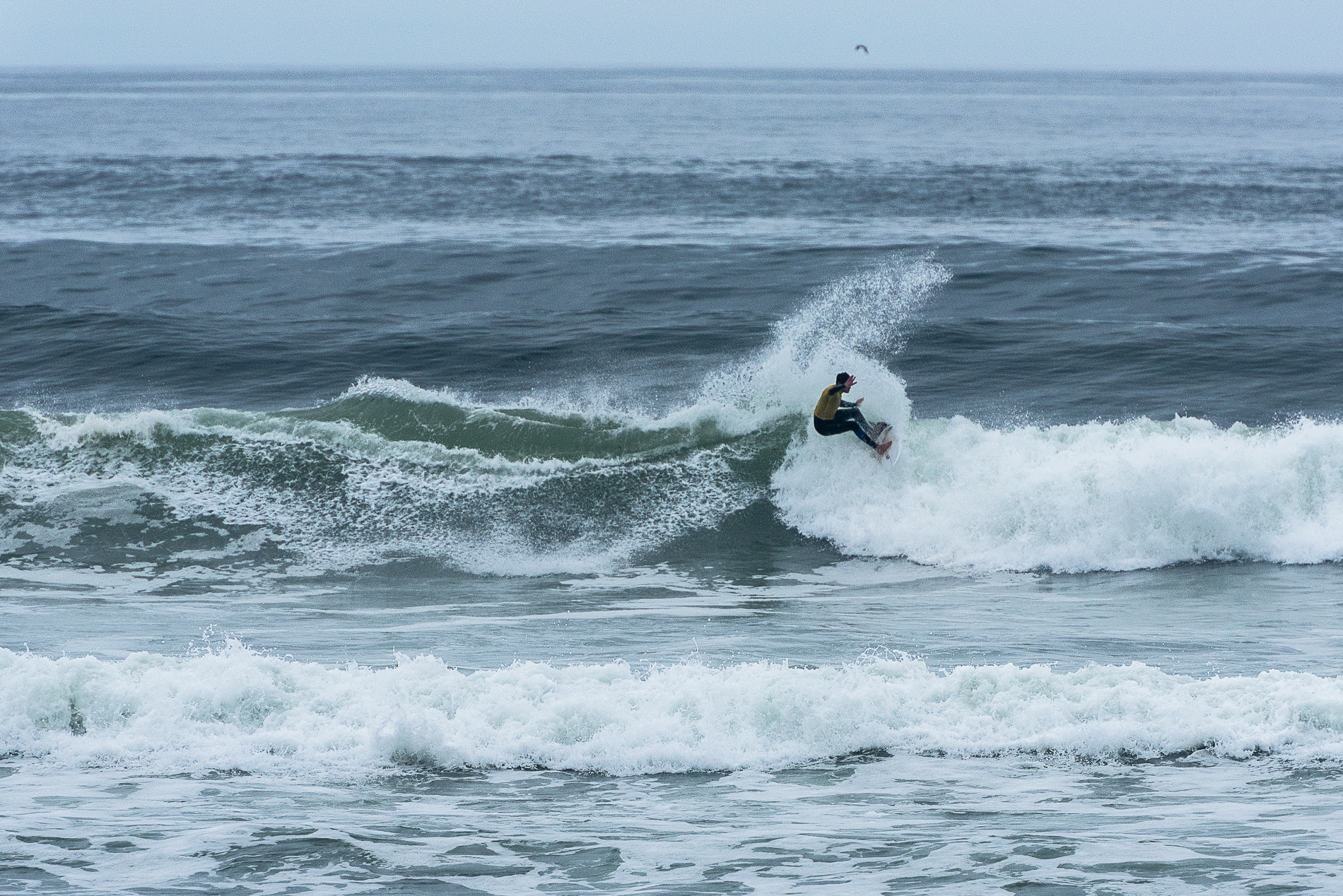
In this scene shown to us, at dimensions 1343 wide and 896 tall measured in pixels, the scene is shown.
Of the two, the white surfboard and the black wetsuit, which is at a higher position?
the black wetsuit

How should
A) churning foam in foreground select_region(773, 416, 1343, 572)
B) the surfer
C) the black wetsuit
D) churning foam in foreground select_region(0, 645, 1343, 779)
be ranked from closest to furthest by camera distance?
churning foam in foreground select_region(0, 645, 1343, 779) → churning foam in foreground select_region(773, 416, 1343, 572) → the surfer → the black wetsuit

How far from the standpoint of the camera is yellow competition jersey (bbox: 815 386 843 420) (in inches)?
561

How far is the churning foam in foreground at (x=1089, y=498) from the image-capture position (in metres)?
13.2

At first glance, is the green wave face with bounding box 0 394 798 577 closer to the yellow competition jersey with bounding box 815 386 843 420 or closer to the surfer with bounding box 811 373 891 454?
the surfer with bounding box 811 373 891 454

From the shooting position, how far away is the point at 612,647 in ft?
33.9

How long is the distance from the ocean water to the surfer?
32 cm

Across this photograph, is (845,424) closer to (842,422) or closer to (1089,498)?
(842,422)

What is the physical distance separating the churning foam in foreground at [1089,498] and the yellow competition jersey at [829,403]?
782mm

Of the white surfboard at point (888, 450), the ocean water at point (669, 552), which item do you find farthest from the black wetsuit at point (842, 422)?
the ocean water at point (669, 552)

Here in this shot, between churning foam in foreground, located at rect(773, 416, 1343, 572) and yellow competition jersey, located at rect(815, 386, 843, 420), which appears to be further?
yellow competition jersey, located at rect(815, 386, 843, 420)

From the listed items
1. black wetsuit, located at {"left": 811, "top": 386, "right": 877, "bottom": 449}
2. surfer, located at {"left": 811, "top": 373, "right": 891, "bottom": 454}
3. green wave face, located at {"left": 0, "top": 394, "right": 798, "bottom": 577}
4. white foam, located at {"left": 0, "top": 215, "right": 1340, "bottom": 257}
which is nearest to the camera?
green wave face, located at {"left": 0, "top": 394, "right": 798, "bottom": 577}

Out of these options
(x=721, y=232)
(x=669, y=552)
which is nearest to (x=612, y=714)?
(x=669, y=552)

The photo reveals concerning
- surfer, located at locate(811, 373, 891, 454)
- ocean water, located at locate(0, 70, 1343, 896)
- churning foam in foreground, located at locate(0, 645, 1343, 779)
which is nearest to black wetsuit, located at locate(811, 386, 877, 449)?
surfer, located at locate(811, 373, 891, 454)

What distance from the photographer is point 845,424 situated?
47.9 feet
